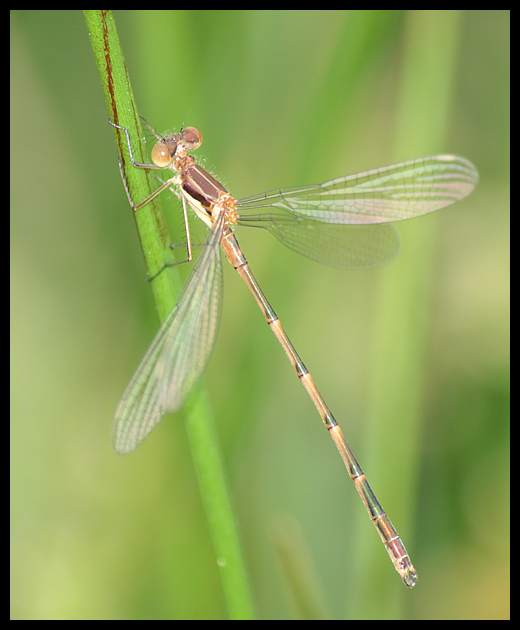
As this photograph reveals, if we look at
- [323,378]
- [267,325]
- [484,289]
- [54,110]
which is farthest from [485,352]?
[54,110]

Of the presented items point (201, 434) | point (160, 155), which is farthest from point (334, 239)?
point (201, 434)

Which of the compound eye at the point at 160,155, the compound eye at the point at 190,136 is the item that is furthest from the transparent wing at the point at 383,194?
the compound eye at the point at 160,155

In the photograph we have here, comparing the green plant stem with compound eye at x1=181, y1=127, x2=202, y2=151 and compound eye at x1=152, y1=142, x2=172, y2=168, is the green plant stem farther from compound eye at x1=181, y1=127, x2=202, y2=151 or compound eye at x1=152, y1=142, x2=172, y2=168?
compound eye at x1=181, y1=127, x2=202, y2=151

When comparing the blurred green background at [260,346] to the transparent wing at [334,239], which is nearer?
Result: the blurred green background at [260,346]

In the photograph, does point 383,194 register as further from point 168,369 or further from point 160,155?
point 168,369

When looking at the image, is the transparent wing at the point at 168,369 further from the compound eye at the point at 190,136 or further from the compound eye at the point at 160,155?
the compound eye at the point at 190,136

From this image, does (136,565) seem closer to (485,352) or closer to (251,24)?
(485,352)
